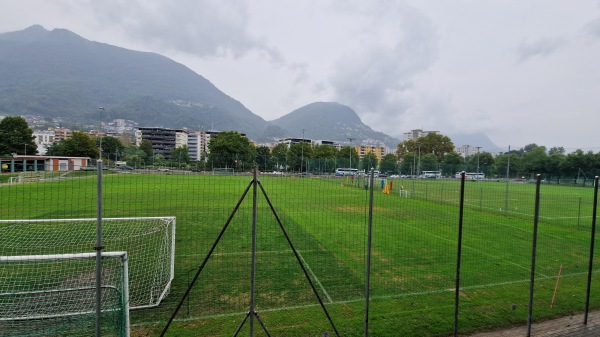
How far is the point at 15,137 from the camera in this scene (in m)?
50.2

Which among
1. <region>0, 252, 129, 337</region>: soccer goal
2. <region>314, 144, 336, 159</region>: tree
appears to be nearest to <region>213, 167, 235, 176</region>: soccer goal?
<region>0, 252, 129, 337</region>: soccer goal

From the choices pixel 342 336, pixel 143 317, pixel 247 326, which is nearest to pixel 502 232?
pixel 342 336

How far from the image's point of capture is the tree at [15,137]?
49.7 meters

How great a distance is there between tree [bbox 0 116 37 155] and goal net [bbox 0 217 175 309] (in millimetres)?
51837

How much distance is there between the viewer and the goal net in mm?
6305

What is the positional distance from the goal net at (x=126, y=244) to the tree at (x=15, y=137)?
51.8 meters

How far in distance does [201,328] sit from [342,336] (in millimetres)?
2127

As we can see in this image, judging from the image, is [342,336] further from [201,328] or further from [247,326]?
[201,328]

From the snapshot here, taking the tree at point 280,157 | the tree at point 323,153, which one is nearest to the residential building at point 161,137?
the tree at point 280,157

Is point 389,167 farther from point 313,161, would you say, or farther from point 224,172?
point 224,172

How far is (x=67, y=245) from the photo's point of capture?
8.94 meters

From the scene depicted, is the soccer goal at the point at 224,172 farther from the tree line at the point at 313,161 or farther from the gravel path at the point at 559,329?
the gravel path at the point at 559,329

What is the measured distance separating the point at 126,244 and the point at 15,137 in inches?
2256

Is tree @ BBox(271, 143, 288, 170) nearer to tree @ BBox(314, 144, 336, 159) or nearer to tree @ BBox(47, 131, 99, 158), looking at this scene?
tree @ BBox(314, 144, 336, 159)
